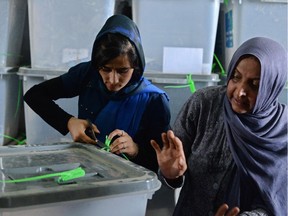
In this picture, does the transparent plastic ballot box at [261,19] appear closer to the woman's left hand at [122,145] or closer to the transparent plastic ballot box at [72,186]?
the woman's left hand at [122,145]

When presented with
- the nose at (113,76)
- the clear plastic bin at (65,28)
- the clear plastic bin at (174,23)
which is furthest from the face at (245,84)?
the clear plastic bin at (65,28)

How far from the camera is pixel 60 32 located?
51.1 inches

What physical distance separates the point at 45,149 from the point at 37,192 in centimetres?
31

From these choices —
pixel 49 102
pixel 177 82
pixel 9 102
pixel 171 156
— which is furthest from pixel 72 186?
pixel 9 102

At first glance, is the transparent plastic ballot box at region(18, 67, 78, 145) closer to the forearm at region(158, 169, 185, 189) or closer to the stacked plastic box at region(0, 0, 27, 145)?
the stacked plastic box at region(0, 0, 27, 145)

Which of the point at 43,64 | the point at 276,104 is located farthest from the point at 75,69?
the point at 276,104

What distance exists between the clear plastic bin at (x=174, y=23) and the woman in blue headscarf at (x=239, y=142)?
0.35 meters

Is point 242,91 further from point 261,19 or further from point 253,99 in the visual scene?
point 261,19

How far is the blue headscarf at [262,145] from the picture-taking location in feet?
3.03

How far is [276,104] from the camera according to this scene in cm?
101

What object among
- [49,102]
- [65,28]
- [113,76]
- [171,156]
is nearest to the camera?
[171,156]

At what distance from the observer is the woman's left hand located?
902 millimetres

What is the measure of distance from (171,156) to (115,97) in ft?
0.98

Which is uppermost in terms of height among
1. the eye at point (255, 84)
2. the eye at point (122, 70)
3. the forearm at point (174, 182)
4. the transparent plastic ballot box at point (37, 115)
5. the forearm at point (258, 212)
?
the eye at point (122, 70)
